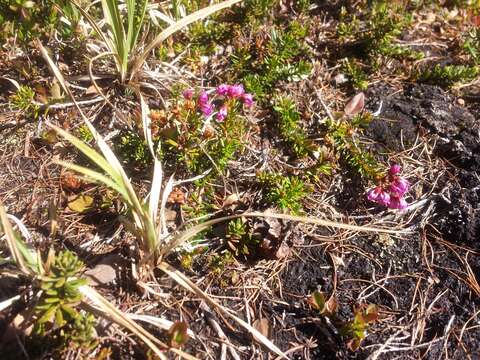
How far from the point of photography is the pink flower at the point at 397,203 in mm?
2752

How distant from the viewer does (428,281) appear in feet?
8.44

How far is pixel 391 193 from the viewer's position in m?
Result: 2.78

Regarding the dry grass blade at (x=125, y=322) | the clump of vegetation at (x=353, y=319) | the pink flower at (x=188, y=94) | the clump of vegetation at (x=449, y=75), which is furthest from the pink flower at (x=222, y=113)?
the clump of vegetation at (x=449, y=75)

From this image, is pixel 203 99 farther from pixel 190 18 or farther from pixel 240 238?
pixel 240 238

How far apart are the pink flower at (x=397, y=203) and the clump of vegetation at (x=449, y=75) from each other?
1.20 m

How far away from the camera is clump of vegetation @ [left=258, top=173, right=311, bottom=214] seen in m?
2.68

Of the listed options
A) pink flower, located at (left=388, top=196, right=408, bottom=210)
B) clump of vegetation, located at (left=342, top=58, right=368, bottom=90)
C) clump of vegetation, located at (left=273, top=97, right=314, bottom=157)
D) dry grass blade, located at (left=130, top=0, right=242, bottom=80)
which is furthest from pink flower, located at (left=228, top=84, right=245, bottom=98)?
pink flower, located at (left=388, top=196, right=408, bottom=210)

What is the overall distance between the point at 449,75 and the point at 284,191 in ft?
5.57

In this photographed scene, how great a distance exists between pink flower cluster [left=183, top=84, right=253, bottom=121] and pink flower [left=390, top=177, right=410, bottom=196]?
3.55 ft

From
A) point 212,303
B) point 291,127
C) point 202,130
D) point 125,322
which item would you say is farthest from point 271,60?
point 125,322

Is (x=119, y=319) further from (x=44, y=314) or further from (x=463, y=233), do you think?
(x=463, y=233)

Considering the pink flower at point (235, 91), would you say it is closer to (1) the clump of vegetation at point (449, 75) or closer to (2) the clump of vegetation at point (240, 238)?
(2) the clump of vegetation at point (240, 238)

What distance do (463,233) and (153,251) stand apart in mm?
1847

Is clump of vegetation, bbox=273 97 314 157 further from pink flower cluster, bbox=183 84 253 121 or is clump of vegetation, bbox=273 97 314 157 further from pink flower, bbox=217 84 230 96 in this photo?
pink flower, bbox=217 84 230 96
